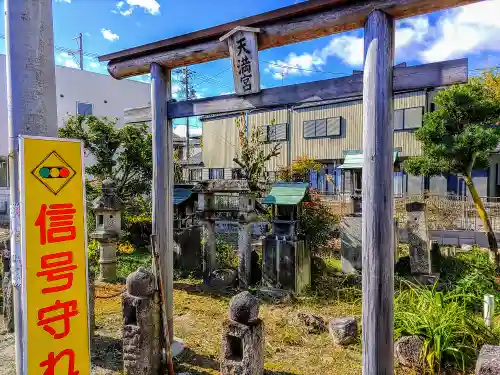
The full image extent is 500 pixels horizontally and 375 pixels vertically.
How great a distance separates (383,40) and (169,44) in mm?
2454

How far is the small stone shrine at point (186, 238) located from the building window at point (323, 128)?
12.6 metres

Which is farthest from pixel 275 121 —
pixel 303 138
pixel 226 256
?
pixel 226 256

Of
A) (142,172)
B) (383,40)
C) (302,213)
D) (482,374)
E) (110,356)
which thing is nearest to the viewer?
(482,374)

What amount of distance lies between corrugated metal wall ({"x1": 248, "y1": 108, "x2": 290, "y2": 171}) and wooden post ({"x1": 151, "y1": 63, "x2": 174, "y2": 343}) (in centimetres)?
1661

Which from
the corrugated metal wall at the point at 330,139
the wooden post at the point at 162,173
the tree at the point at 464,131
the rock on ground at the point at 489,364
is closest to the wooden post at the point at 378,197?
the rock on ground at the point at 489,364

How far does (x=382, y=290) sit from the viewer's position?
3.14 meters

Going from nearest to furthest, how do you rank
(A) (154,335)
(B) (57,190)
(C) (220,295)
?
(B) (57,190), (A) (154,335), (C) (220,295)

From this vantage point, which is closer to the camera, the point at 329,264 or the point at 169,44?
the point at 169,44

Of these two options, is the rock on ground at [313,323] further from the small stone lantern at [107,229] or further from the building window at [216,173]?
the building window at [216,173]

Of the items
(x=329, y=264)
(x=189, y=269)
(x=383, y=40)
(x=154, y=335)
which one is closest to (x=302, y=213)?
(x=329, y=264)

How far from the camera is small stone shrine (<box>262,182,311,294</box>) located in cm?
714

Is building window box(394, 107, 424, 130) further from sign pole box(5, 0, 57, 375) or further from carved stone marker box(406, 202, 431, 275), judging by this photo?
sign pole box(5, 0, 57, 375)

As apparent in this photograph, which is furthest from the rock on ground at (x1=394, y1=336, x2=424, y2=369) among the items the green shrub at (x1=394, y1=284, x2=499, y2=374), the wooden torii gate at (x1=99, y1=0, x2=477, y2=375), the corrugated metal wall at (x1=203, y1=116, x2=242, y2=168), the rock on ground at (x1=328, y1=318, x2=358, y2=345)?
the corrugated metal wall at (x1=203, y1=116, x2=242, y2=168)

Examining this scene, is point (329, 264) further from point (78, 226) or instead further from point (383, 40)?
point (78, 226)
